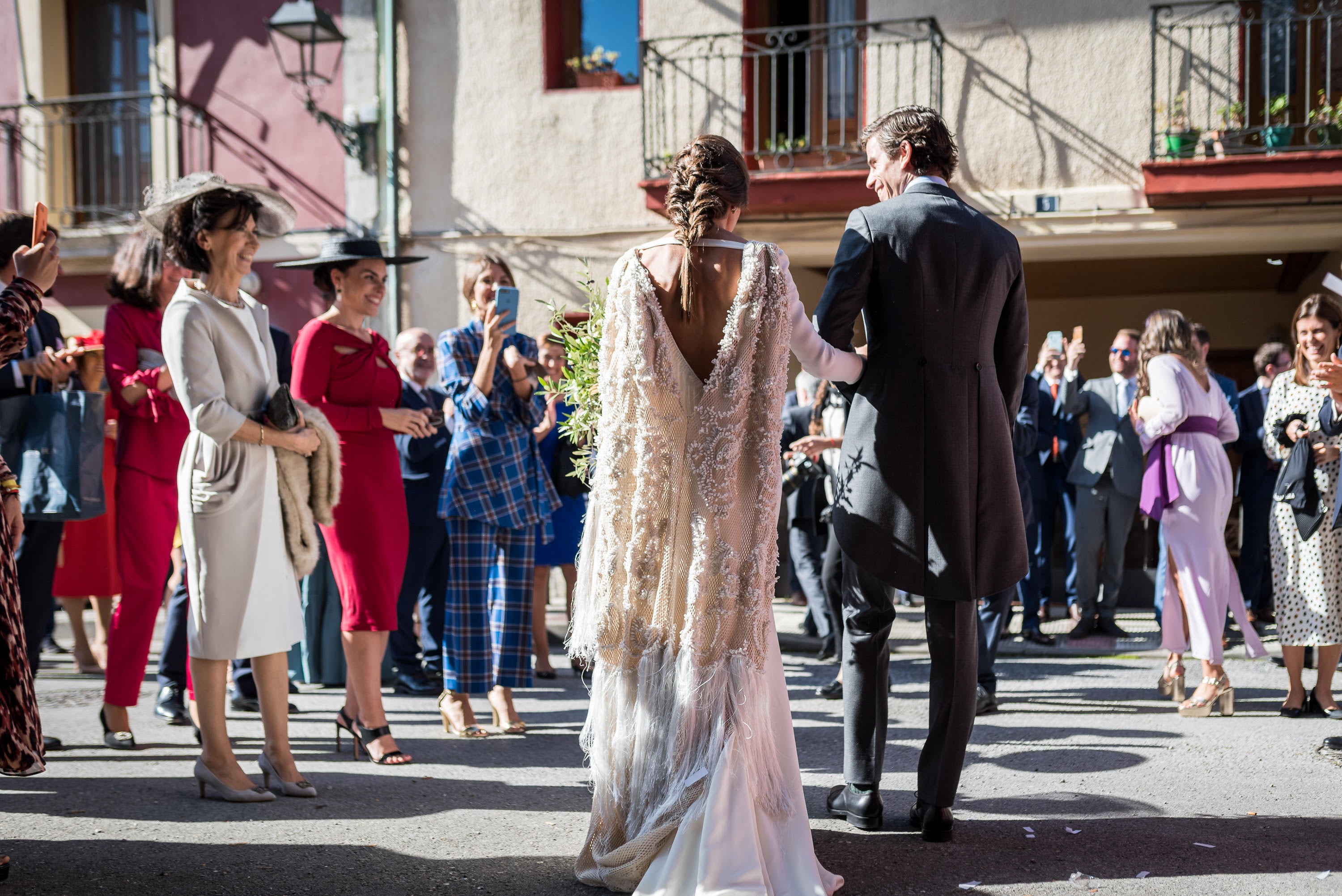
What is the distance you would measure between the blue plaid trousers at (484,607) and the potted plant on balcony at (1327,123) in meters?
9.17

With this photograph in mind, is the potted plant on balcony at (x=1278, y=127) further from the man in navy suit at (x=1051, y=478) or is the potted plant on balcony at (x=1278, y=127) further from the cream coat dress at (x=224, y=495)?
the cream coat dress at (x=224, y=495)

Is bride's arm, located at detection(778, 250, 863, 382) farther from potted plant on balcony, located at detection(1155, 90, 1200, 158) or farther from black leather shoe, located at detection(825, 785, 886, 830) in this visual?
potted plant on balcony, located at detection(1155, 90, 1200, 158)

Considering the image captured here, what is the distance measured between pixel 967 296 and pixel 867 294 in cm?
32

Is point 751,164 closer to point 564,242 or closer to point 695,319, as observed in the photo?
point 564,242

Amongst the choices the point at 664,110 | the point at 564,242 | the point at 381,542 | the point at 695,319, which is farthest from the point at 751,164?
the point at 695,319

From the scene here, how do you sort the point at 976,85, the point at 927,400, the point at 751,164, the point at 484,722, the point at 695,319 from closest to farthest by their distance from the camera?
the point at 695,319, the point at 927,400, the point at 484,722, the point at 976,85, the point at 751,164

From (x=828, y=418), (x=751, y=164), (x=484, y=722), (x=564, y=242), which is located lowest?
(x=484, y=722)

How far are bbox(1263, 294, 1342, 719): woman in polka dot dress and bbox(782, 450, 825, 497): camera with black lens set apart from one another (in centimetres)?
268

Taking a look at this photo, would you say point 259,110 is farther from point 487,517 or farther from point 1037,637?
point 1037,637

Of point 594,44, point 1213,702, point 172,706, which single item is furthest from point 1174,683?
point 594,44

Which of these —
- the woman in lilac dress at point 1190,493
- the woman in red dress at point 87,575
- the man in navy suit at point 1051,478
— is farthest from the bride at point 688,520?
the man in navy suit at point 1051,478

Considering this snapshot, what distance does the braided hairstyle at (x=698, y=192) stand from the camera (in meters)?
3.47

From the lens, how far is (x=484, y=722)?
610 cm

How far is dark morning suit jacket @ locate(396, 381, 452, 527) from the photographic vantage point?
721 cm
